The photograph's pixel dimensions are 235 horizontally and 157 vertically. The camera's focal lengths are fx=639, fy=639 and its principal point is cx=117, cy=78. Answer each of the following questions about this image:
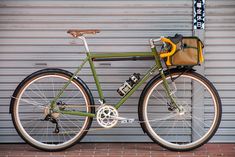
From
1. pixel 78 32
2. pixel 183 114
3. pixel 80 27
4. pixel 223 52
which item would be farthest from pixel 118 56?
pixel 223 52

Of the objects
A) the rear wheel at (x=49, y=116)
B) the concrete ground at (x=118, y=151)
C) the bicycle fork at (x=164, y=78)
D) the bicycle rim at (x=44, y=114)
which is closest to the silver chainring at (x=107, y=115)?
the rear wheel at (x=49, y=116)

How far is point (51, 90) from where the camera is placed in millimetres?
8094

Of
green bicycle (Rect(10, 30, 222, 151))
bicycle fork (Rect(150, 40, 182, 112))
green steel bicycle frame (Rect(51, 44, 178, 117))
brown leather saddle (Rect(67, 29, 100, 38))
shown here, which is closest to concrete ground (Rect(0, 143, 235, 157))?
green bicycle (Rect(10, 30, 222, 151))

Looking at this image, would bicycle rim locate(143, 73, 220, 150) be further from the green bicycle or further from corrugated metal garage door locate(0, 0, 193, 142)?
corrugated metal garage door locate(0, 0, 193, 142)

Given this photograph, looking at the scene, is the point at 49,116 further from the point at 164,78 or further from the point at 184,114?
the point at 184,114

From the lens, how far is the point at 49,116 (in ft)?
25.5

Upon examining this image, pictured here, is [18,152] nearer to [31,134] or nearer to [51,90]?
[31,134]

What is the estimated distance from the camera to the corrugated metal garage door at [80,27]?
7949 millimetres

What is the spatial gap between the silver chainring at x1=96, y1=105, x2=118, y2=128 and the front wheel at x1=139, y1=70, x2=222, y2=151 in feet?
1.44

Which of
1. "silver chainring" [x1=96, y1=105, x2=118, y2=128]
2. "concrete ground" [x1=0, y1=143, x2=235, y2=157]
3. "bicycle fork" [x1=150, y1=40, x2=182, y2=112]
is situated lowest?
"concrete ground" [x1=0, y1=143, x2=235, y2=157]

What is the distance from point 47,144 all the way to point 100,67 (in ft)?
3.83

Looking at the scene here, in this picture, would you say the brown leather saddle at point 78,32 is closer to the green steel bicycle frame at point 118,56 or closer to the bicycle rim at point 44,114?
the green steel bicycle frame at point 118,56

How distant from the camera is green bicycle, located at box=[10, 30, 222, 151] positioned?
25.3 feet

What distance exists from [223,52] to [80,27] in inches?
71.7
